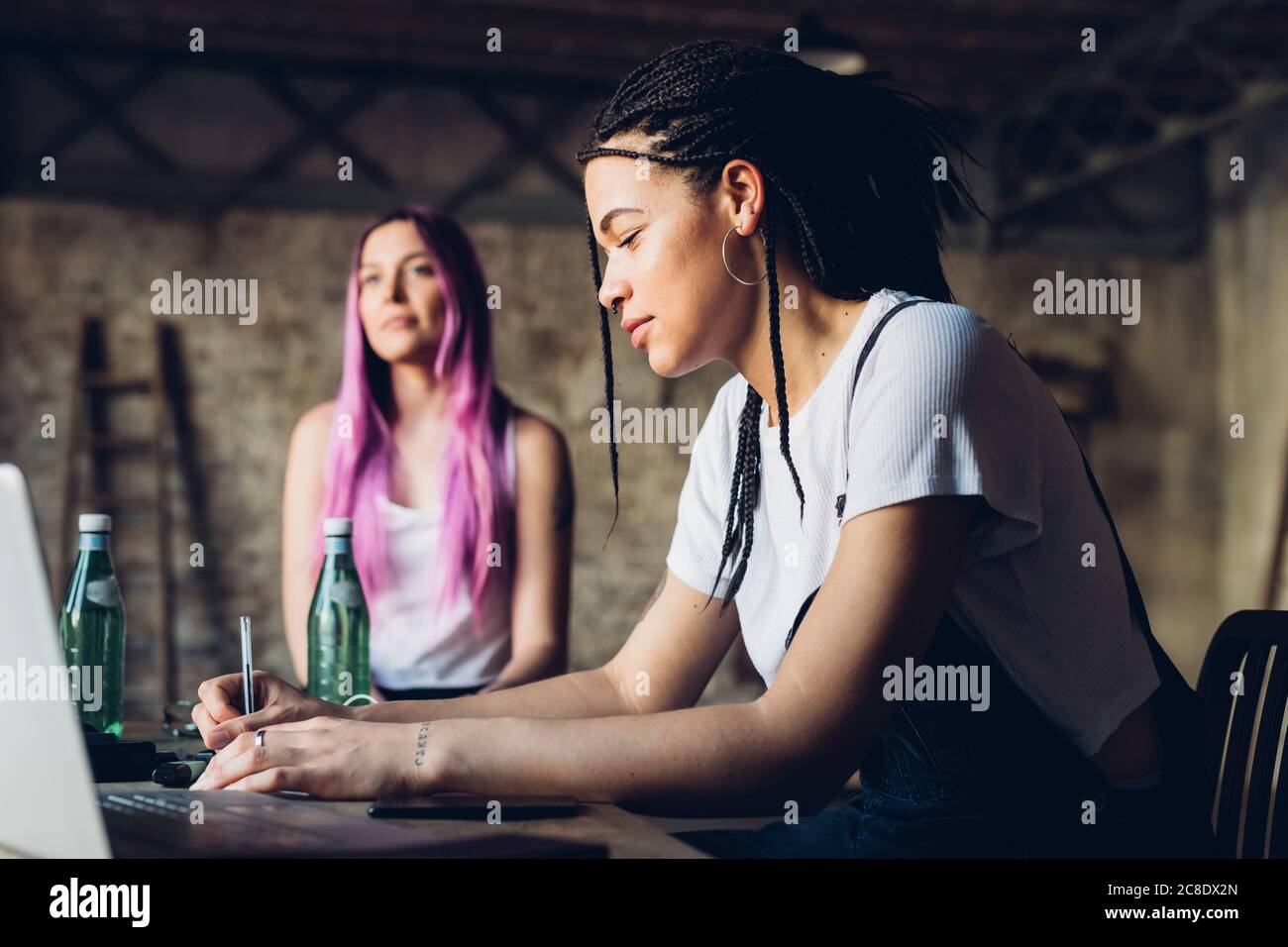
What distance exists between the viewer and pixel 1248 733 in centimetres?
134

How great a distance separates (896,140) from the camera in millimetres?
1351

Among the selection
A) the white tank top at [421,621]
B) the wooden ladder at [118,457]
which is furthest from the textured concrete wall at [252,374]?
the white tank top at [421,621]

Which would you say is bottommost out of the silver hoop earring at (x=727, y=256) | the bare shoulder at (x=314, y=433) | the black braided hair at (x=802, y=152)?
the bare shoulder at (x=314, y=433)

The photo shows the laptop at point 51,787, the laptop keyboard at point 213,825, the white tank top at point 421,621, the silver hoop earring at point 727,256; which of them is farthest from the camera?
the white tank top at point 421,621

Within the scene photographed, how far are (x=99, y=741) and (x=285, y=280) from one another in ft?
15.2

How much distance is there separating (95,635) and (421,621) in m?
0.82

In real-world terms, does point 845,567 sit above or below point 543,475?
below

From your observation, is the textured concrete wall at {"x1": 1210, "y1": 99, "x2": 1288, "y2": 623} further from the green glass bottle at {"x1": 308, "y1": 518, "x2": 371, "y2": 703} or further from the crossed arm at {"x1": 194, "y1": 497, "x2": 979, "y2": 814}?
the crossed arm at {"x1": 194, "y1": 497, "x2": 979, "y2": 814}

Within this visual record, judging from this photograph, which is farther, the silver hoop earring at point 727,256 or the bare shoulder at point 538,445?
the bare shoulder at point 538,445

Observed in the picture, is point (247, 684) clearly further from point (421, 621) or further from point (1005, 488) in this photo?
point (421, 621)

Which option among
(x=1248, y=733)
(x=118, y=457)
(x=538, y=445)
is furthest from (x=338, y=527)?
(x=118, y=457)

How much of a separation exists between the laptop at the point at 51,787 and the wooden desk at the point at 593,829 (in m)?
0.03

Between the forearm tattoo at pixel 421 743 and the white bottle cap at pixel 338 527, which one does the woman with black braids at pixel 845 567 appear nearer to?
the forearm tattoo at pixel 421 743

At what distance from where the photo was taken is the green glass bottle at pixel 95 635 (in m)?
1.54
